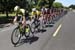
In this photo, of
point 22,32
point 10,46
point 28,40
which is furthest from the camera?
point 28,40

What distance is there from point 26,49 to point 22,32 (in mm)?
1770

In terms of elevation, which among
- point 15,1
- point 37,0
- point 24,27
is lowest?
point 37,0

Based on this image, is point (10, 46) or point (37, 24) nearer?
point (10, 46)

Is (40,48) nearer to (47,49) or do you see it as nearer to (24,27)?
(47,49)

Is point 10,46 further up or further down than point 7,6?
further up

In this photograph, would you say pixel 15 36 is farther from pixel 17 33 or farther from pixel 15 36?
pixel 17 33

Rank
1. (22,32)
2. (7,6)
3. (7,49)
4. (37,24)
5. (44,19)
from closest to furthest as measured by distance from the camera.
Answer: (7,49)
(22,32)
(37,24)
(44,19)
(7,6)

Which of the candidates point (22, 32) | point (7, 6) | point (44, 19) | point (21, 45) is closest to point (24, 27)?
point (22, 32)

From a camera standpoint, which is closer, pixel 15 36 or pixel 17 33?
pixel 15 36

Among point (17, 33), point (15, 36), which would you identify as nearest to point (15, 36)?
point (15, 36)

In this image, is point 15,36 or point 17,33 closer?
point 15,36

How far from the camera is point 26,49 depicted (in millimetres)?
11109

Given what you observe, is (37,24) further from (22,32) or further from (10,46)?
(10,46)

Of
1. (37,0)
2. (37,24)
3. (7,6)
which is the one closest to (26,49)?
(37,24)
